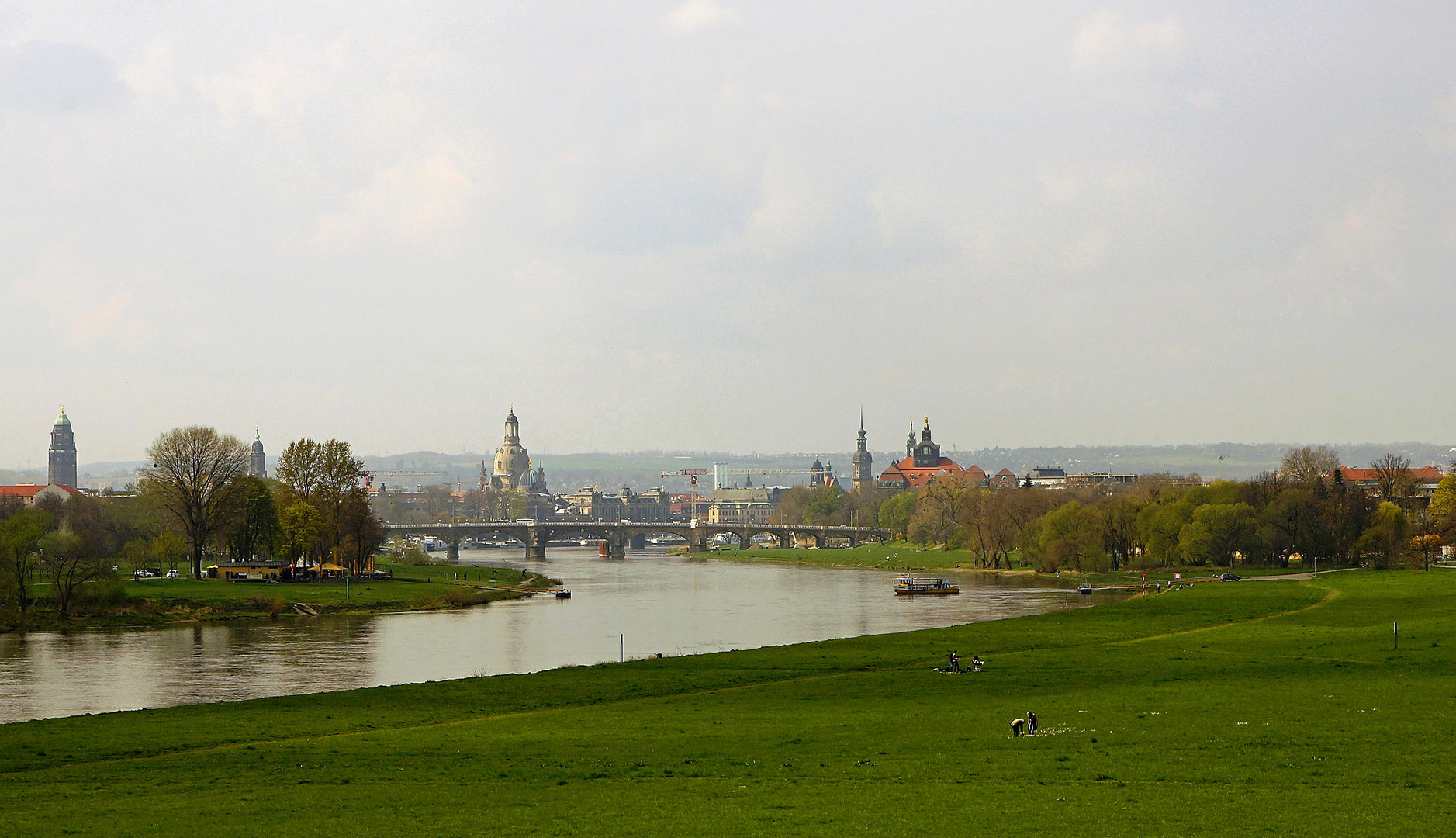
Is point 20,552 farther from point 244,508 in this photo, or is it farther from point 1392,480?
point 1392,480

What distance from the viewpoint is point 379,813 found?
22.3 metres

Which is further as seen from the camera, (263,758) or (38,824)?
(263,758)

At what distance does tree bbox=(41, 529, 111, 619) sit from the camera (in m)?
80.4

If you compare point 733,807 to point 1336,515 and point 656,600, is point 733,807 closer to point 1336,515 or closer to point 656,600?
→ point 656,600

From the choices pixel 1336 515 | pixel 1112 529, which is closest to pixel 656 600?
pixel 1112 529

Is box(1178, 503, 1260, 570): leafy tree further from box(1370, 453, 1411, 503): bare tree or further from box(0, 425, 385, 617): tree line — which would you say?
box(0, 425, 385, 617): tree line

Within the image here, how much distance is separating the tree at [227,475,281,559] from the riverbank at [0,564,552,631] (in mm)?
6182

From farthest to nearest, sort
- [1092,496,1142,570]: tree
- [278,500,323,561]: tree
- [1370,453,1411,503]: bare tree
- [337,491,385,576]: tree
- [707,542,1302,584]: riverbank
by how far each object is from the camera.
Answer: [1370,453,1411,503]: bare tree, [1092,496,1142,570]: tree, [337,491,385,576]: tree, [707,542,1302,584]: riverbank, [278,500,323,561]: tree

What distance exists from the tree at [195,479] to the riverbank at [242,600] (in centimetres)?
664

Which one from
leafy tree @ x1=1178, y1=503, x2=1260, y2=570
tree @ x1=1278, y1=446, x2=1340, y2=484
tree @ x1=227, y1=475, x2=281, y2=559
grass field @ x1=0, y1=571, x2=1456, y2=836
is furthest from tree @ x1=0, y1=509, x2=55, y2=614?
tree @ x1=1278, y1=446, x2=1340, y2=484

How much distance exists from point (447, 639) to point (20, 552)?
29375mm

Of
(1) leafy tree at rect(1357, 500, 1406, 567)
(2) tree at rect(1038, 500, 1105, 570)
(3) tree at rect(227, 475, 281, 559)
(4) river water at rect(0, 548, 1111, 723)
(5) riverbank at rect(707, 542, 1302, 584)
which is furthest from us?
Result: (2) tree at rect(1038, 500, 1105, 570)

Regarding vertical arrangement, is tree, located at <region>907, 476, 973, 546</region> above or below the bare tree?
below

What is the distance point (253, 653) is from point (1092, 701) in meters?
43.6
